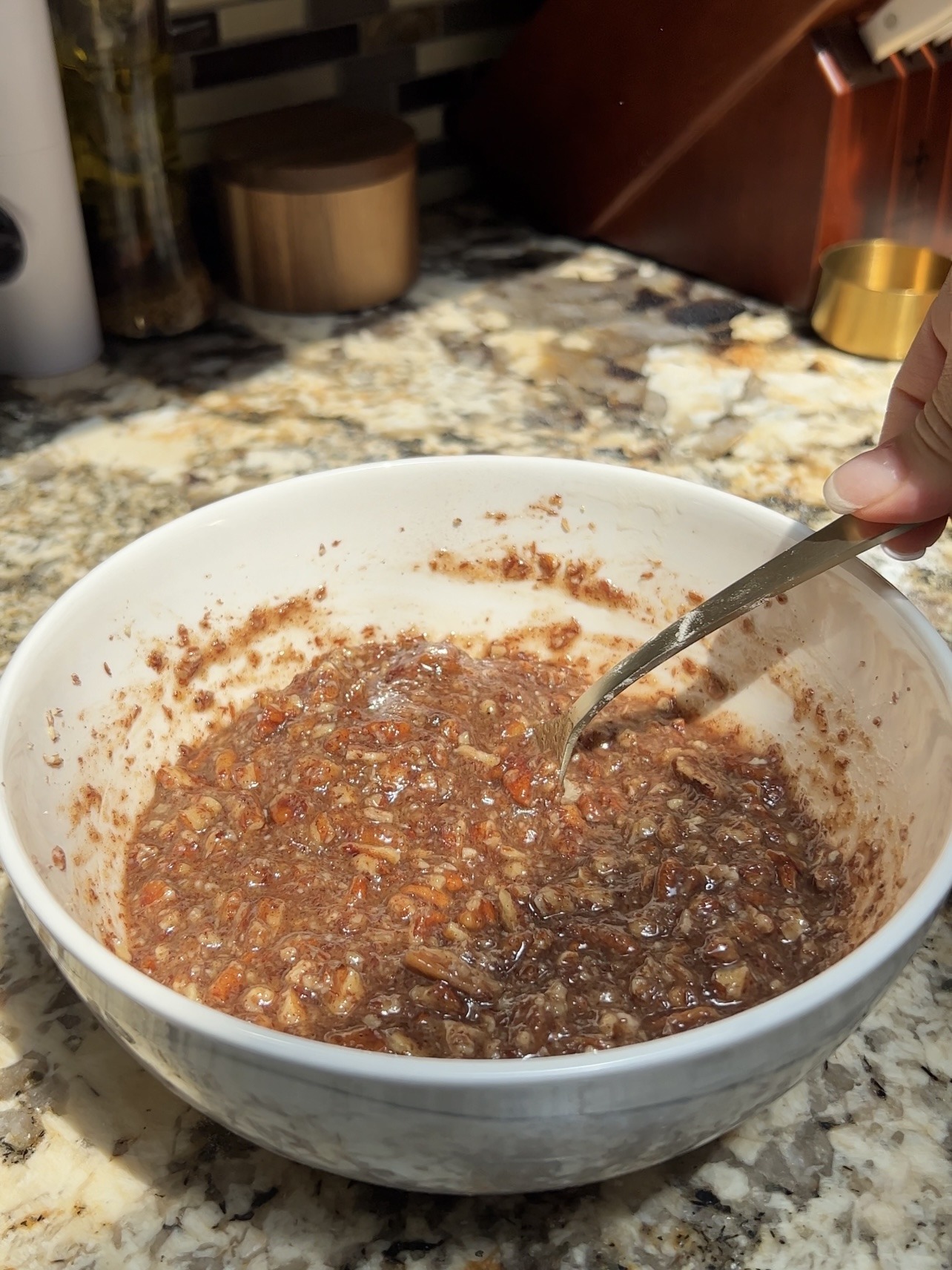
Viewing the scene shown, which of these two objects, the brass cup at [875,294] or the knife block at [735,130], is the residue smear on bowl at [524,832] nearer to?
the brass cup at [875,294]

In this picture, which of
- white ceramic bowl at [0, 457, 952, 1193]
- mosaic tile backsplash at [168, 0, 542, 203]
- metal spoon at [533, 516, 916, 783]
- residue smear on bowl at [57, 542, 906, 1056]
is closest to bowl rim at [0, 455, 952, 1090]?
white ceramic bowl at [0, 457, 952, 1193]

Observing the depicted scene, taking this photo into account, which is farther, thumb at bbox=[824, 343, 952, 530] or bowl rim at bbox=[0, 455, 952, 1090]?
thumb at bbox=[824, 343, 952, 530]

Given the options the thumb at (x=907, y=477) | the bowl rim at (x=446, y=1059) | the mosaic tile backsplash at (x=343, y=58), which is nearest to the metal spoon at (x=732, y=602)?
the thumb at (x=907, y=477)

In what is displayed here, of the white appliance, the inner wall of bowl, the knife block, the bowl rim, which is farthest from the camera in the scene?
the knife block

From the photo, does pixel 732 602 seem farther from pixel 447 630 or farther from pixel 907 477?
pixel 447 630

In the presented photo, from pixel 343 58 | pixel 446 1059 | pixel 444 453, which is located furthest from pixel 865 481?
pixel 343 58

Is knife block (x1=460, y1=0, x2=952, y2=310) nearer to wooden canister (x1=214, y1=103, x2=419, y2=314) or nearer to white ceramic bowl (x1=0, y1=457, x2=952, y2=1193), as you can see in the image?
wooden canister (x1=214, y1=103, x2=419, y2=314)
